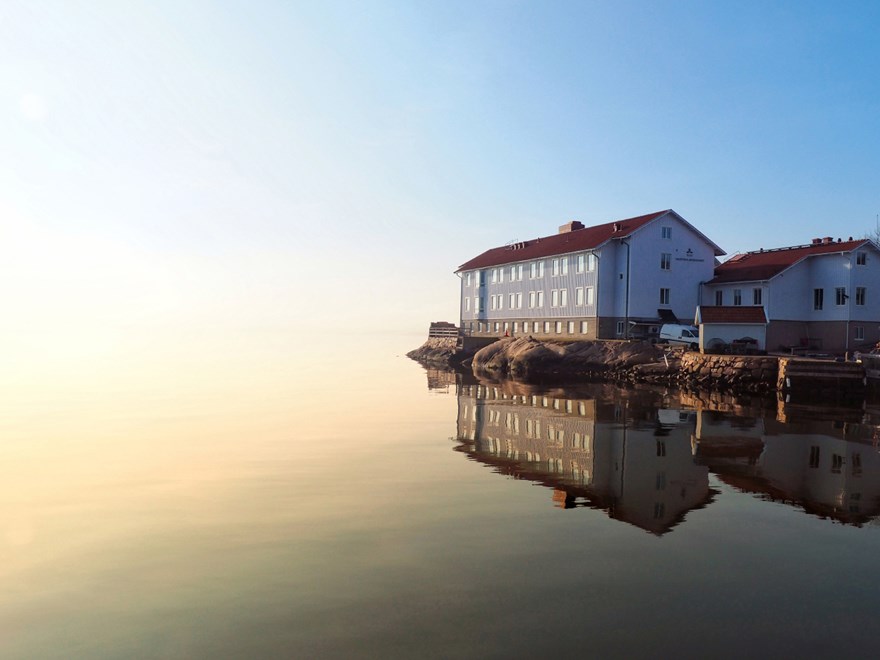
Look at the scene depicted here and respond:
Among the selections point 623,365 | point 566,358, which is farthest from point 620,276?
point 623,365

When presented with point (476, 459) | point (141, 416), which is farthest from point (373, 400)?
point (476, 459)

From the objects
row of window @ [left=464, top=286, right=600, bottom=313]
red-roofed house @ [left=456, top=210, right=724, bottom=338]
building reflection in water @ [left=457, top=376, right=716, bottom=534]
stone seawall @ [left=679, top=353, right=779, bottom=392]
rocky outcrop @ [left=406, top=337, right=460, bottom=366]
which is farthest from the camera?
rocky outcrop @ [left=406, top=337, right=460, bottom=366]

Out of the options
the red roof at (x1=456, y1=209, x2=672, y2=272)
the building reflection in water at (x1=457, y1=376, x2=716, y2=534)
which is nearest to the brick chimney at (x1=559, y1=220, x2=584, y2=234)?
the red roof at (x1=456, y1=209, x2=672, y2=272)

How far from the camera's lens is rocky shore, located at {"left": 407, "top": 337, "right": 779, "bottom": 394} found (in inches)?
1666

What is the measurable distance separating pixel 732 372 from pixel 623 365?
982cm

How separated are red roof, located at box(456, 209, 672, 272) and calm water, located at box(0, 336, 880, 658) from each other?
3427 cm

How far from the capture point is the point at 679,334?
175 feet

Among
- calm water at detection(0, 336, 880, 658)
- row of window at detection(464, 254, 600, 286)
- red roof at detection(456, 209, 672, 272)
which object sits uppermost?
red roof at detection(456, 209, 672, 272)

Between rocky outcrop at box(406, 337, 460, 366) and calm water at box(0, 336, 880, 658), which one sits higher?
rocky outcrop at box(406, 337, 460, 366)

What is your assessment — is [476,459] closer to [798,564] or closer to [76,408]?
[798,564]

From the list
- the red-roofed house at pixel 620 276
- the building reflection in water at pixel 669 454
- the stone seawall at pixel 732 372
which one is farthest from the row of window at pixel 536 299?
the building reflection in water at pixel 669 454

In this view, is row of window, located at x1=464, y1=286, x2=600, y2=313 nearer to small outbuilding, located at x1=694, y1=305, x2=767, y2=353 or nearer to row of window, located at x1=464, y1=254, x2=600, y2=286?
row of window, located at x1=464, y1=254, x2=600, y2=286

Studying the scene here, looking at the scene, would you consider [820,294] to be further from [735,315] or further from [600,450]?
[600,450]

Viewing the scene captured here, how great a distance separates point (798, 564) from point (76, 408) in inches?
1287
